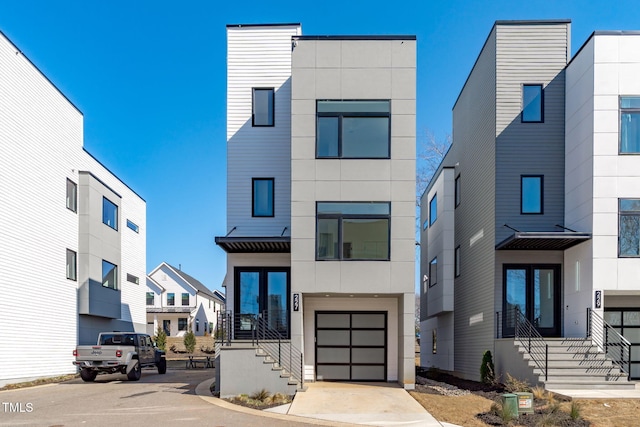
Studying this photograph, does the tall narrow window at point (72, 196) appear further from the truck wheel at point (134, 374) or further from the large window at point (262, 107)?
the large window at point (262, 107)

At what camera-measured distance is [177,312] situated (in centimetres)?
5309

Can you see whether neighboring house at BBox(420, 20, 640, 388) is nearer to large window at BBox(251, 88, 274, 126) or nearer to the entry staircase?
the entry staircase

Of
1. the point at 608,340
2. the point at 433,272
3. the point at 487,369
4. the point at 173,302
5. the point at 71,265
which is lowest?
the point at 173,302

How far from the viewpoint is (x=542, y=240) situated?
1628 cm

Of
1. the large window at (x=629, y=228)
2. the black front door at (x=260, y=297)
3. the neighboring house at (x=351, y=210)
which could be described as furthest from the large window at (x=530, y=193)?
the black front door at (x=260, y=297)

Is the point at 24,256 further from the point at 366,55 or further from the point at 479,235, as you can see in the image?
the point at 479,235

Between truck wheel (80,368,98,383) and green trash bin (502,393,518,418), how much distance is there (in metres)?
14.8

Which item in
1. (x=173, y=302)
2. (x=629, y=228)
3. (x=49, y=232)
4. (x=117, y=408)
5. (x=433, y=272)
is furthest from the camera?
(x=173, y=302)

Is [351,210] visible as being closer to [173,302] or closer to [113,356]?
[113,356]

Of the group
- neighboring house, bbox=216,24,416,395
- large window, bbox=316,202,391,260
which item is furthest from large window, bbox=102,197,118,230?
large window, bbox=316,202,391,260

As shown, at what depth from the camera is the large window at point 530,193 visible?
58.1 ft

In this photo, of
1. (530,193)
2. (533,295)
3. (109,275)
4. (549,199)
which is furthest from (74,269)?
(549,199)

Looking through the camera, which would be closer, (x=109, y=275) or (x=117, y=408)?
(x=117, y=408)

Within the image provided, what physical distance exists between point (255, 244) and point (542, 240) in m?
8.77
